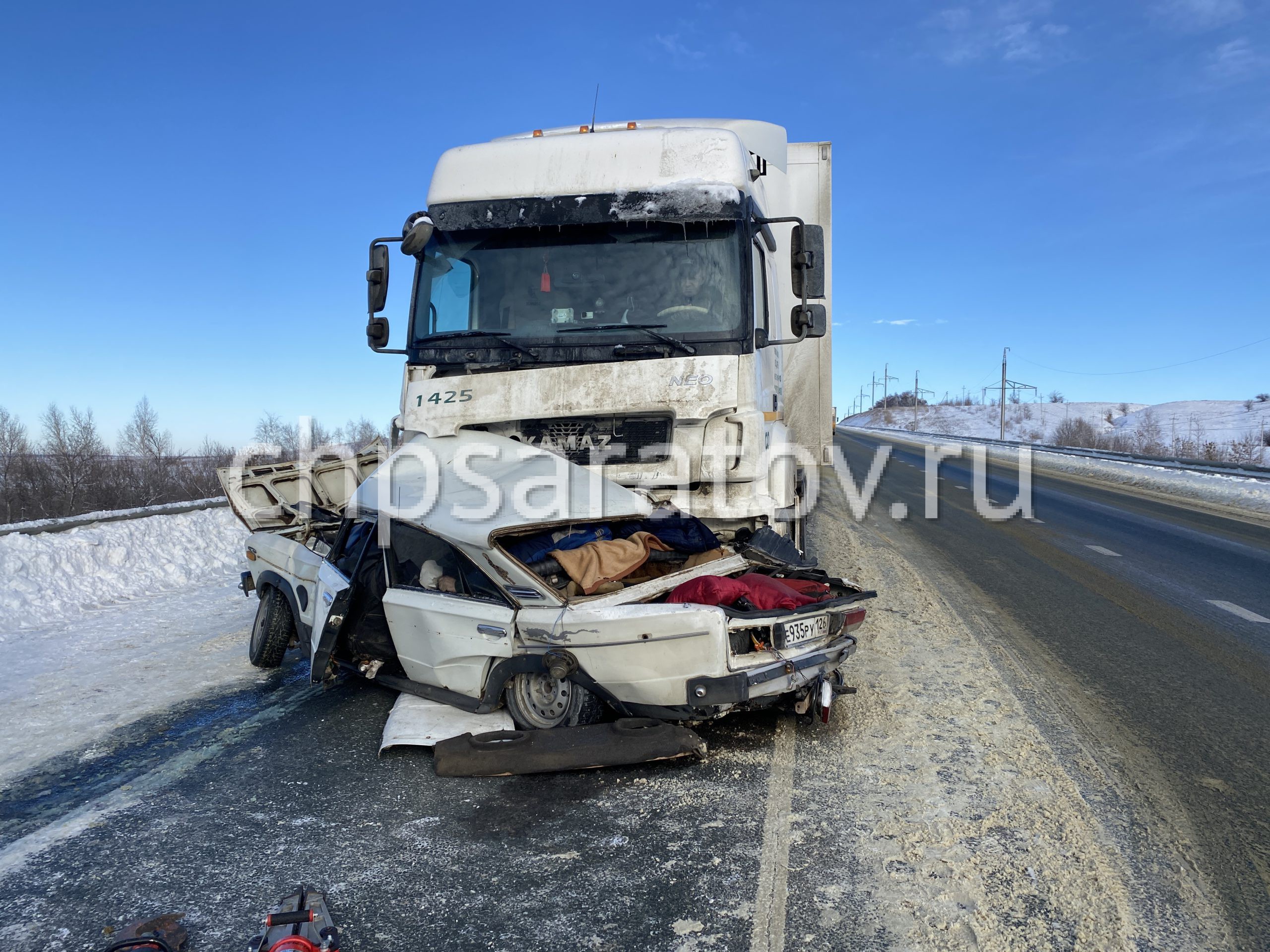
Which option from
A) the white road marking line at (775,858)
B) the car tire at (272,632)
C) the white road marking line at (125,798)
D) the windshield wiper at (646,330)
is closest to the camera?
the white road marking line at (775,858)

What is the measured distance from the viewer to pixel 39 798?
13.6 ft

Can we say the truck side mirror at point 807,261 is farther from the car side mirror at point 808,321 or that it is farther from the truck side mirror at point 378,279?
the truck side mirror at point 378,279

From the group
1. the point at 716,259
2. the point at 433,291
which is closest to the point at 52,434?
the point at 433,291

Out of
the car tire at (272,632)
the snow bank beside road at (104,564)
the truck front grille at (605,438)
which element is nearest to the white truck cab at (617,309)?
the truck front grille at (605,438)

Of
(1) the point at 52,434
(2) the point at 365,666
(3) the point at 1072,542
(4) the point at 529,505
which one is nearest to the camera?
(4) the point at 529,505

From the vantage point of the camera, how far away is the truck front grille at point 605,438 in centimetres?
565

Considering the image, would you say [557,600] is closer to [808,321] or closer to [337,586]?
[337,586]

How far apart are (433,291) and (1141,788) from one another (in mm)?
5422

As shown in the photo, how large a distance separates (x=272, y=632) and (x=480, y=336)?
2868mm

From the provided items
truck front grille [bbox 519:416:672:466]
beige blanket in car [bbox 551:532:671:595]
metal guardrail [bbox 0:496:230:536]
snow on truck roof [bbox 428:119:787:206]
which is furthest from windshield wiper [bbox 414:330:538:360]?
metal guardrail [bbox 0:496:230:536]

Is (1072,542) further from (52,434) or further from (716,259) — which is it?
(52,434)

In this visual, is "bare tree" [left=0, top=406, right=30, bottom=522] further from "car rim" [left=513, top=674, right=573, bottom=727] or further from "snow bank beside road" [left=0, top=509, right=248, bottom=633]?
"car rim" [left=513, top=674, right=573, bottom=727]

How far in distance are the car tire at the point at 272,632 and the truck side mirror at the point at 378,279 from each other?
242 cm

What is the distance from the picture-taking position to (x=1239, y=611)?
7531 mm
